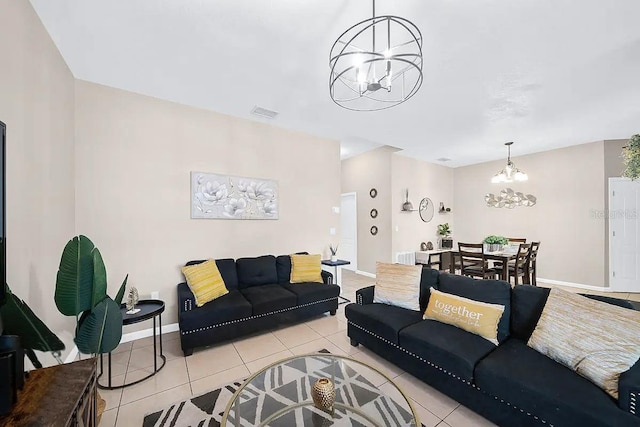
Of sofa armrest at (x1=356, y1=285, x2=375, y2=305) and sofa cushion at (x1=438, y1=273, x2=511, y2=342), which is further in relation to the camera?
sofa armrest at (x1=356, y1=285, x2=375, y2=305)

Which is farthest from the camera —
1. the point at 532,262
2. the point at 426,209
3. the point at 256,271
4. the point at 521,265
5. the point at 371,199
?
the point at 426,209

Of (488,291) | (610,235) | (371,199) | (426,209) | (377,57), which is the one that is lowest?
(488,291)

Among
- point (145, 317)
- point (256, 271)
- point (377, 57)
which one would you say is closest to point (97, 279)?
point (145, 317)

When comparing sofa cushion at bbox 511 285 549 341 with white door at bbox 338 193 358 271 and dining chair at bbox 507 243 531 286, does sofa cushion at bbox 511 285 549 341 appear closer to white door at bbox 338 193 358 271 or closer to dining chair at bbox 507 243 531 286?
dining chair at bbox 507 243 531 286

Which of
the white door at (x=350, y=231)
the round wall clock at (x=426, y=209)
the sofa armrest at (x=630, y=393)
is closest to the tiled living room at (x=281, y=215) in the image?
the sofa armrest at (x=630, y=393)

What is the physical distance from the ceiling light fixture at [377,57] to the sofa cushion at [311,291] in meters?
2.31

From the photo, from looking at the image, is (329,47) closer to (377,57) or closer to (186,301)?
(377,57)

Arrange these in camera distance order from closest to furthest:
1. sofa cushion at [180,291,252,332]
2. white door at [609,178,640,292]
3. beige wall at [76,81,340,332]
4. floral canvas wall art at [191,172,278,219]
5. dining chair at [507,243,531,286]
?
sofa cushion at [180,291,252,332]
beige wall at [76,81,340,332]
floral canvas wall art at [191,172,278,219]
dining chair at [507,243,531,286]
white door at [609,178,640,292]

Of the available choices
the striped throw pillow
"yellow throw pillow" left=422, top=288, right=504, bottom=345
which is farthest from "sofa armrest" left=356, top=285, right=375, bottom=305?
"yellow throw pillow" left=422, top=288, right=504, bottom=345

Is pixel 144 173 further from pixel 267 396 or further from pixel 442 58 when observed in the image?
pixel 442 58

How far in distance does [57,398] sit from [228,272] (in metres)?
2.29

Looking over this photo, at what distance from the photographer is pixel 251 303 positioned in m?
2.94

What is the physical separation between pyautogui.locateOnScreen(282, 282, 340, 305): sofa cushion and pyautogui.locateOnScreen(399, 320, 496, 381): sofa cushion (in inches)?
55.4

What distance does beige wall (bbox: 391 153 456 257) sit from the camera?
19.1 feet
